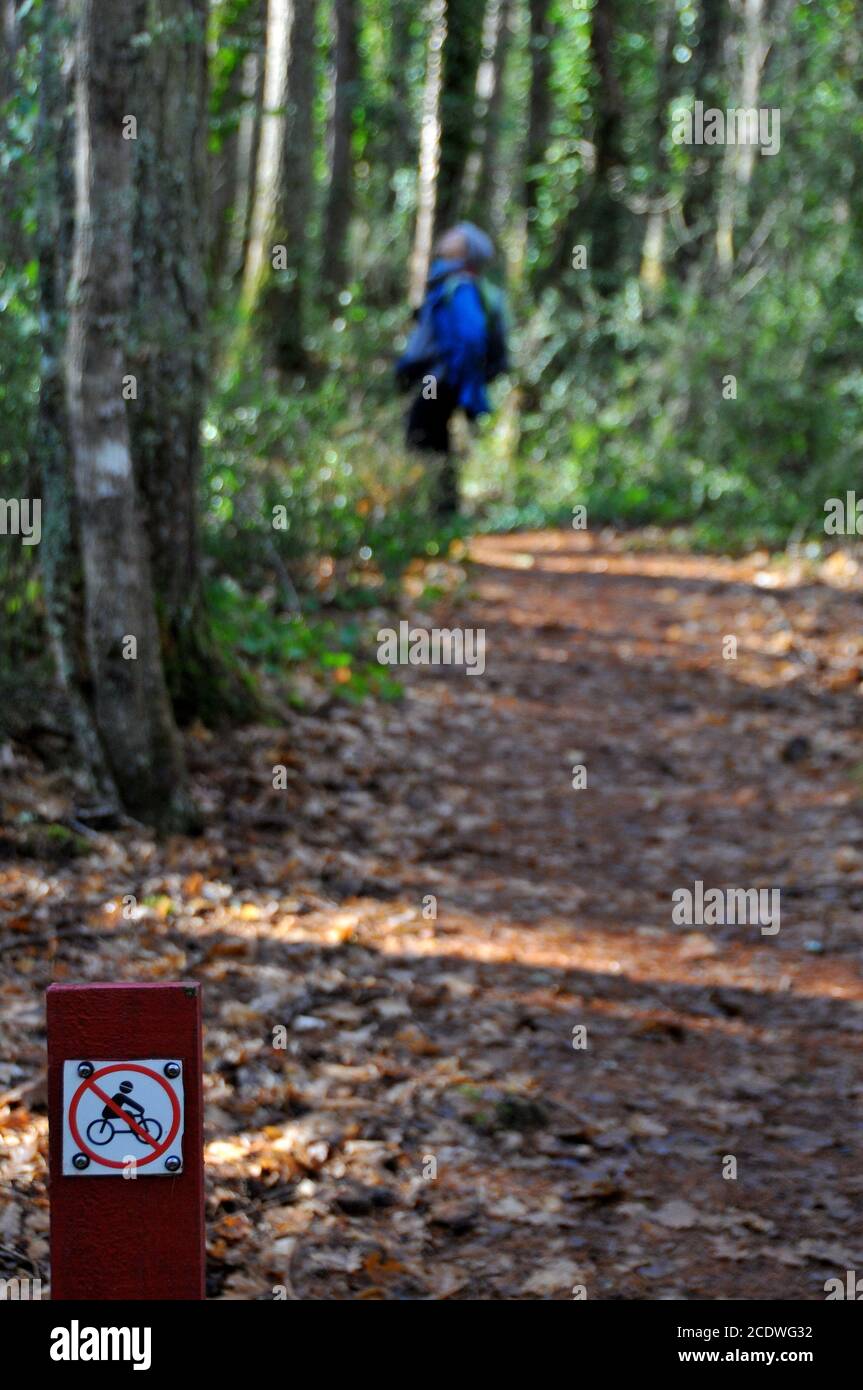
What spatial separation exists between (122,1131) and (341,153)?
1784 cm

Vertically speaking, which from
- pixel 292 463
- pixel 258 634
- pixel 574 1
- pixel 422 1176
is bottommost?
pixel 422 1176

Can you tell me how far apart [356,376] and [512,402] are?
4.73 metres

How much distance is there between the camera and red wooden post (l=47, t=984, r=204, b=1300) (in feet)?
9.41

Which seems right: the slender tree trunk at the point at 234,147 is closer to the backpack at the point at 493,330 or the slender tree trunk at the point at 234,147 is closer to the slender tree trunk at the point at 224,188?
the slender tree trunk at the point at 224,188

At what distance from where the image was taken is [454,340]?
39.4 feet

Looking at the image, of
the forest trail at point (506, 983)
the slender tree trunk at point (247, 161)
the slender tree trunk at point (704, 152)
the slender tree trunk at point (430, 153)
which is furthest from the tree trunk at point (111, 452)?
the slender tree trunk at point (704, 152)

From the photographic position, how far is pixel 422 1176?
4.30 meters

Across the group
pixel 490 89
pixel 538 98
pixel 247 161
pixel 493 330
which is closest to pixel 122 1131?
pixel 493 330

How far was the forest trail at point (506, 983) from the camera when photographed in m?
4.04

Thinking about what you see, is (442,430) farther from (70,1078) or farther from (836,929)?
(70,1078)

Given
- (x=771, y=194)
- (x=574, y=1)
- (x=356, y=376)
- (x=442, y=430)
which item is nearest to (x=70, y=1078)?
(x=442, y=430)

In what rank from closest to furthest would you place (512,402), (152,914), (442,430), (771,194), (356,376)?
(152,914), (442,430), (356,376), (771,194), (512,402)

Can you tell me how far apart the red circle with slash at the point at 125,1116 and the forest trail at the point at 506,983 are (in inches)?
35.9

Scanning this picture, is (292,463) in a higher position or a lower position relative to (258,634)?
higher
